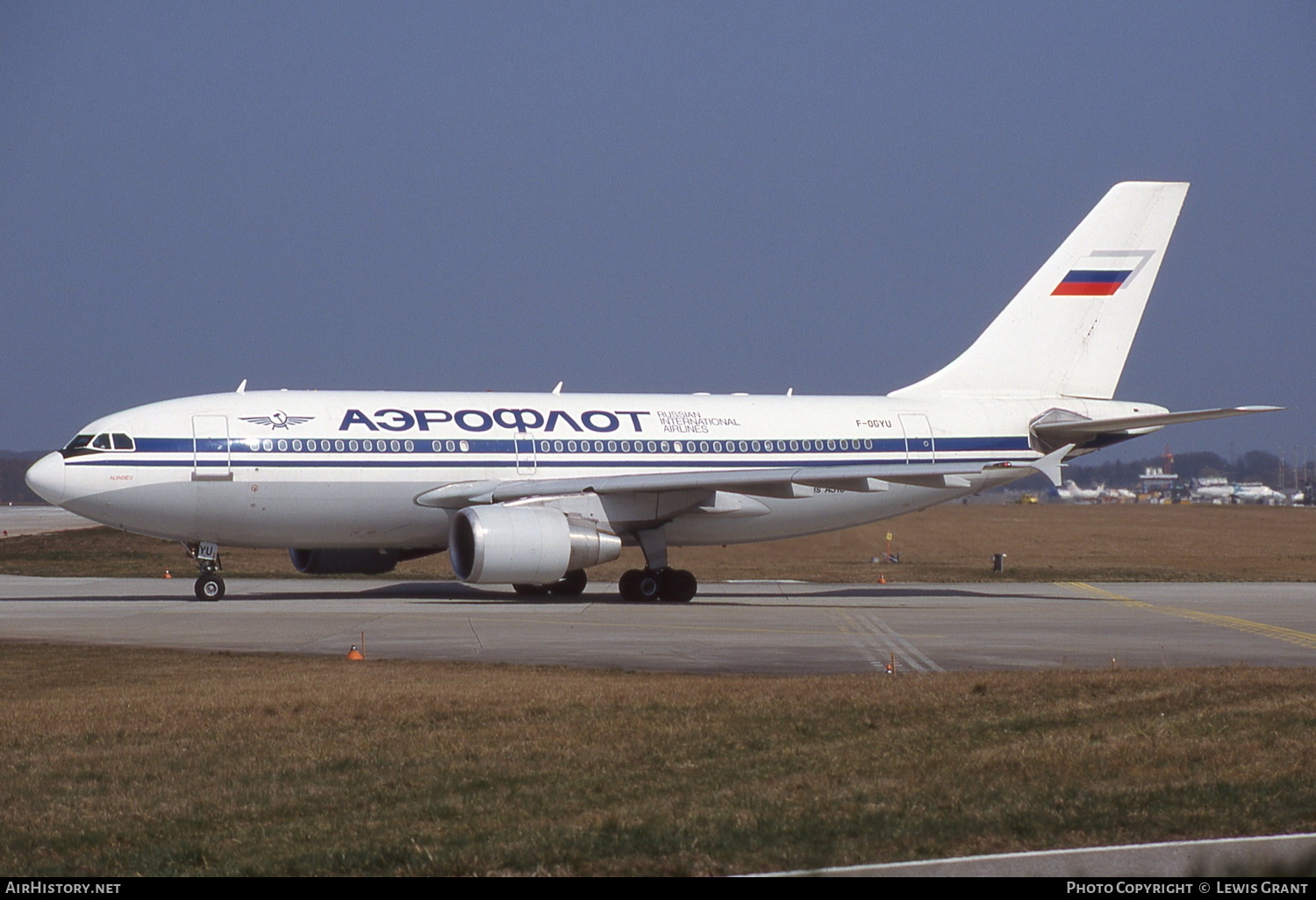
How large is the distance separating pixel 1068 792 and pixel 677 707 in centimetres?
430

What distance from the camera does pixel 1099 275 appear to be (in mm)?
31219

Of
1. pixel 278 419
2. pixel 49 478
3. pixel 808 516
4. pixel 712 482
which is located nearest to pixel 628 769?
pixel 712 482

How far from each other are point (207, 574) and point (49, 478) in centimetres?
338

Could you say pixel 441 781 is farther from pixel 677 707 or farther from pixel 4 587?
pixel 4 587

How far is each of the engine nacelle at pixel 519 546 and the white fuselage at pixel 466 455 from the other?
5.12 feet

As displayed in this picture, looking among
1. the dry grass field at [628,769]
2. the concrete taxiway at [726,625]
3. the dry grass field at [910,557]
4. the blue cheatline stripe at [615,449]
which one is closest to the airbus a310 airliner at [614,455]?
the blue cheatline stripe at [615,449]

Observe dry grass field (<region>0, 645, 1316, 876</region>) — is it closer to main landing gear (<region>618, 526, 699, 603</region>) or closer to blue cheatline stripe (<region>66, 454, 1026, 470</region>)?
blue cheatline stripe (<region>66, 454, 1026, 470</region>)

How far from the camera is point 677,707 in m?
11.8

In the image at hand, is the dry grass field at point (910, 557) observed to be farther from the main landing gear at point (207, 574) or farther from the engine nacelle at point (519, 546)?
the engine nacelle at point (519, 546)

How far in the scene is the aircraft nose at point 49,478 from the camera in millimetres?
24719

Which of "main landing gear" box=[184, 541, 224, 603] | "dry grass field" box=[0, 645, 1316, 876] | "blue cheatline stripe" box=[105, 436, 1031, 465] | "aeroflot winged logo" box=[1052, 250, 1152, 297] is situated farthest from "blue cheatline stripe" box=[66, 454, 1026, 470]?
"dry grass field" box=[0, 645, 1316, 876]

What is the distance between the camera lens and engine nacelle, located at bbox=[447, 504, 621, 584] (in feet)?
77.4

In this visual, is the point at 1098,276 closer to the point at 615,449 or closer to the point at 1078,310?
the point at 1078,310

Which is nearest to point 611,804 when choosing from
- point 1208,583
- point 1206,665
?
point 1206,665
